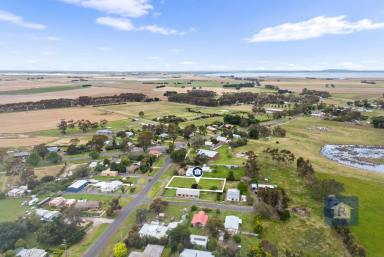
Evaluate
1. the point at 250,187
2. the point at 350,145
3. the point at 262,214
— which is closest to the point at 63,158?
the point at 250,187

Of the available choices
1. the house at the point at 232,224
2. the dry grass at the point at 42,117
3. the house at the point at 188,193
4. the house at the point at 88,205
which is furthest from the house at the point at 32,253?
the dry grass at the point at 42,117

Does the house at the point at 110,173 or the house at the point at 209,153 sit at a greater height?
the house at the point at 209,153

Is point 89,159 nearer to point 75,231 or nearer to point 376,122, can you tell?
point 75,231

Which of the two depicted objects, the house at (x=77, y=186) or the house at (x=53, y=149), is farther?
the house at (x=53, y=149)

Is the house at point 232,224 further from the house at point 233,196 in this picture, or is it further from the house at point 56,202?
the house at point 56,202

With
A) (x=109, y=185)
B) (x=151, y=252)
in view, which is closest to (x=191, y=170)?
(x=109, y=185)

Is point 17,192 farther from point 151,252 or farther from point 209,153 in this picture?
point 209,153

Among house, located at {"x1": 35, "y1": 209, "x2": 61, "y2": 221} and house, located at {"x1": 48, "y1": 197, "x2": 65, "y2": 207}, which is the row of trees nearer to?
house, located at {"x1": 48, "y1": 197, "x2": 65, "y2": 207}
